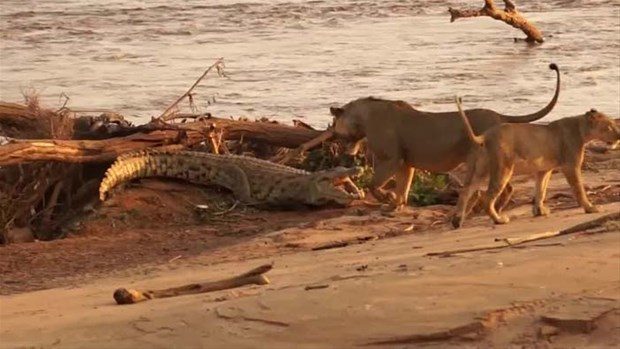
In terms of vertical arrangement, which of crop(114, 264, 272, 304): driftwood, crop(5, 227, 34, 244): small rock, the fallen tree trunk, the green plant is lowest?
crop(5, 227, 34, 244): small rock

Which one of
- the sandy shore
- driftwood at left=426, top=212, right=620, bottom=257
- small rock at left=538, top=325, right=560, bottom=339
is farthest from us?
driftwood at left=426, top=212, right=620, bottom=257

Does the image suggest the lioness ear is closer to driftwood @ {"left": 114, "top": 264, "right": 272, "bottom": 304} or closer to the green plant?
the green plant

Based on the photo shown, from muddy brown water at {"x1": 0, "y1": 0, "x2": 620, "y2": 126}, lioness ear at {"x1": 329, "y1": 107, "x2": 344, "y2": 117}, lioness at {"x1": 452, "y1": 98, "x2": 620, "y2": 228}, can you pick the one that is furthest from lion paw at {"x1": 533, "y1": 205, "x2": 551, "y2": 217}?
muddy brown water at {"x1": 0, "y1": 0, "x2": 620, "y2": 126}

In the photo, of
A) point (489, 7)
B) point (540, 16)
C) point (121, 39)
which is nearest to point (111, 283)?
point (489, 7)

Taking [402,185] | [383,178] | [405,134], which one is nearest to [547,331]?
[405,134]

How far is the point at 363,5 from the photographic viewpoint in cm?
3300

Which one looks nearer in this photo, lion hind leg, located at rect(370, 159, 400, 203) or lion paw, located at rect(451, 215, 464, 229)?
lion paw, located at rect(451, 215, 464, 229)

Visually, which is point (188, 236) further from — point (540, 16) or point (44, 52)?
point (540, 16)

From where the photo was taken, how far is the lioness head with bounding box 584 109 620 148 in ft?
34.8

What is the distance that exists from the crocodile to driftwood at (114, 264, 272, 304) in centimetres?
467

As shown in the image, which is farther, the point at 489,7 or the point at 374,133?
the point at 489,7

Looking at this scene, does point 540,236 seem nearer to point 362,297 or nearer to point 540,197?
point 362,297

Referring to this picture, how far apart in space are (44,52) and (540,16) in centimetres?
1045

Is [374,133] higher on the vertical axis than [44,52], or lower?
higher
